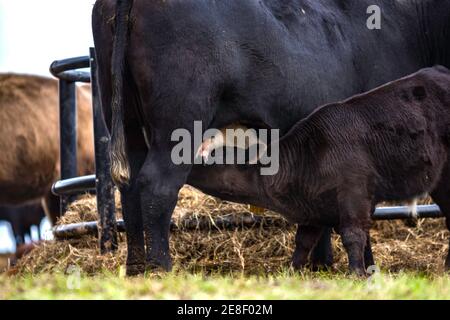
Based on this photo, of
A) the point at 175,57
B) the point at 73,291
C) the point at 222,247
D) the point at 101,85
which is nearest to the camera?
the point at 73,291

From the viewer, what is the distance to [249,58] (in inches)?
244

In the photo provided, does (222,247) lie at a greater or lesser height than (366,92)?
lesser

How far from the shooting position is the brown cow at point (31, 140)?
13188mm

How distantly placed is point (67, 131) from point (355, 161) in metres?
3.23

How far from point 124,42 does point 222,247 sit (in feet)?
7.56

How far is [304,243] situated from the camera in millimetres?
6625

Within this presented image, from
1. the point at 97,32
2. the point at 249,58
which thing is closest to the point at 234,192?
the point at 249,58

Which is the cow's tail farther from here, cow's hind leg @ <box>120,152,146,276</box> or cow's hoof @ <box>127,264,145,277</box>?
cow's hoof @ <box>127,264,145,277</box>

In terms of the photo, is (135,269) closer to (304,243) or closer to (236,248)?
(304,243)

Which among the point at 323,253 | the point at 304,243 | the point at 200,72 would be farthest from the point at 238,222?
the point at 200,72

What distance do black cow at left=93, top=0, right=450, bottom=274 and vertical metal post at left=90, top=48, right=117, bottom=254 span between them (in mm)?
1394

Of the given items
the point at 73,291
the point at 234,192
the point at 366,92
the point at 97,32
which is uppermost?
the point at 97,32

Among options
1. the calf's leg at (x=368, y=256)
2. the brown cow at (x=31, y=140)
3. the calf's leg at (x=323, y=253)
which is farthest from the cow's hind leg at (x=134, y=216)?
the brown cow at (x=31, y=140)

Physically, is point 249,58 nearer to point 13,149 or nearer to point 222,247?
point 222,247
